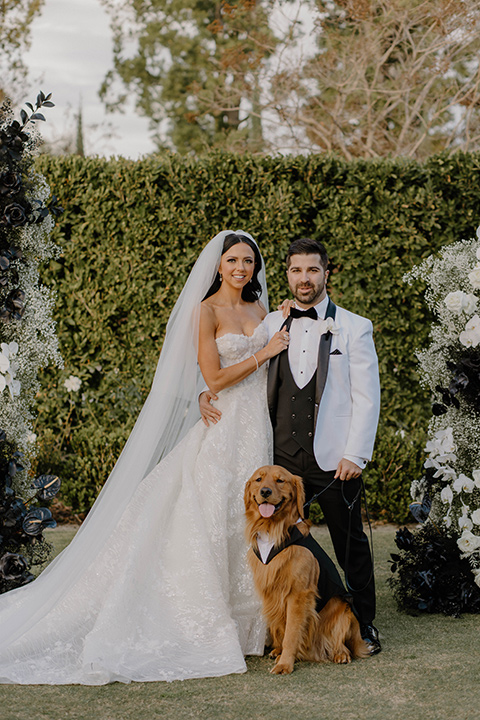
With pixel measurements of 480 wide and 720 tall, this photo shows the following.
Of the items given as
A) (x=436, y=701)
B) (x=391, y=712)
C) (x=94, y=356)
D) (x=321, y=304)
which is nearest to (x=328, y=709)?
(x=391, y=712)

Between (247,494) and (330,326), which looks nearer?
(247,494)

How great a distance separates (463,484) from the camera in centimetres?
410

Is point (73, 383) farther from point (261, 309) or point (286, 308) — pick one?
point (286, 308)

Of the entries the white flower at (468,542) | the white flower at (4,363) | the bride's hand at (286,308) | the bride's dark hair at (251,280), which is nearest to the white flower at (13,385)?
the white flower at (4,363)

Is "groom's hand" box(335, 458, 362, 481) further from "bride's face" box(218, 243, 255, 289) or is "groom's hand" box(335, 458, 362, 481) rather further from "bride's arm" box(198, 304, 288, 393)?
"bride's face" box(218, 243, 255, 289)

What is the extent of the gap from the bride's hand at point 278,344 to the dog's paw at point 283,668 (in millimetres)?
1470

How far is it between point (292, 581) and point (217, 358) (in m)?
1.22

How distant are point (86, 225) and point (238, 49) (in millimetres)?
6019

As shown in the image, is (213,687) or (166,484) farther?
(166,484)

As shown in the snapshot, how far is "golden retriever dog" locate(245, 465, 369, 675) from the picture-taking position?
335 cm

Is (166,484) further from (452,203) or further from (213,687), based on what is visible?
(452,203)

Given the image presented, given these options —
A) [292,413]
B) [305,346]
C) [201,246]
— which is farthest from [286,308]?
[201,246]

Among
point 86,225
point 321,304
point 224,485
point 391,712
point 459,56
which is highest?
point 459,56

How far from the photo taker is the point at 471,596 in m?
4.17
